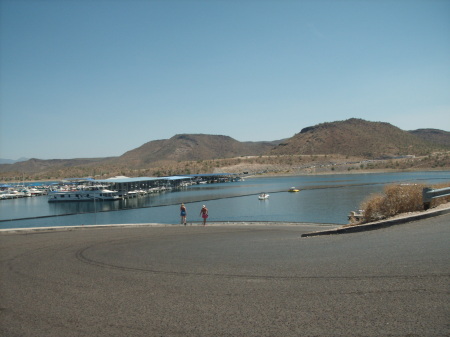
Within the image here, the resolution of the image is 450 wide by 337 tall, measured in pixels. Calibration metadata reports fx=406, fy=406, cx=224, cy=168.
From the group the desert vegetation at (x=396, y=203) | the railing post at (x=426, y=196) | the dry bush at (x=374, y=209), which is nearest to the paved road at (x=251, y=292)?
the railing post at (x=426, y=196)

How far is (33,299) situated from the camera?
759 cm

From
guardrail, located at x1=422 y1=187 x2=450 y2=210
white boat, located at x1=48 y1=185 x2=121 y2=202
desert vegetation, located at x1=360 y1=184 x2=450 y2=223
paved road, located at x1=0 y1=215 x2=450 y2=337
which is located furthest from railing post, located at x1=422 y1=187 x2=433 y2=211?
white boat, located at x1=48 y1=185 x2=121 y2=202

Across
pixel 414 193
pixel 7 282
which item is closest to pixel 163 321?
pixel 7 282

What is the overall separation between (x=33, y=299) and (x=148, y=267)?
115 inches

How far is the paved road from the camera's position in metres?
5.46

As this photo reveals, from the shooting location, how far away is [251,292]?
6961 mm

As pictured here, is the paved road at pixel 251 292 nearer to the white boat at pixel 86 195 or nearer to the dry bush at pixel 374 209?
the dry bush at pixel 374 209

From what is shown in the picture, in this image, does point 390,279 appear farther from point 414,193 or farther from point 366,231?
point 414,193

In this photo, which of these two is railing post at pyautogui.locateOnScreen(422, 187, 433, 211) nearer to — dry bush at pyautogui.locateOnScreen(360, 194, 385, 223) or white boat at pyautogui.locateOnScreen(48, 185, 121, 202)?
dry bush at pyautogui.locateOnScreen(360, 194, 385, 223)

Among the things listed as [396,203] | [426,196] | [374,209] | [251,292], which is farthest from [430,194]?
[251,292]

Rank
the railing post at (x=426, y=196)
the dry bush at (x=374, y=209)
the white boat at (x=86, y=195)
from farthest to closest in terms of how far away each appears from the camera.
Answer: the white boat at (x=86, y=195)
the dry bush at (x=374, y=209)
the railing post at (x=426, y=196)

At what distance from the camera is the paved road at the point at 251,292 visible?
5457 mm

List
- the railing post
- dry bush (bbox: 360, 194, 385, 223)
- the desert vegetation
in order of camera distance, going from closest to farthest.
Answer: the railing post
the desert vegetation
dry bush (bbox: 360, 194, 385, 223)

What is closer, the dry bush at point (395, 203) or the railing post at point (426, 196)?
the railing post at point (426, 196)
